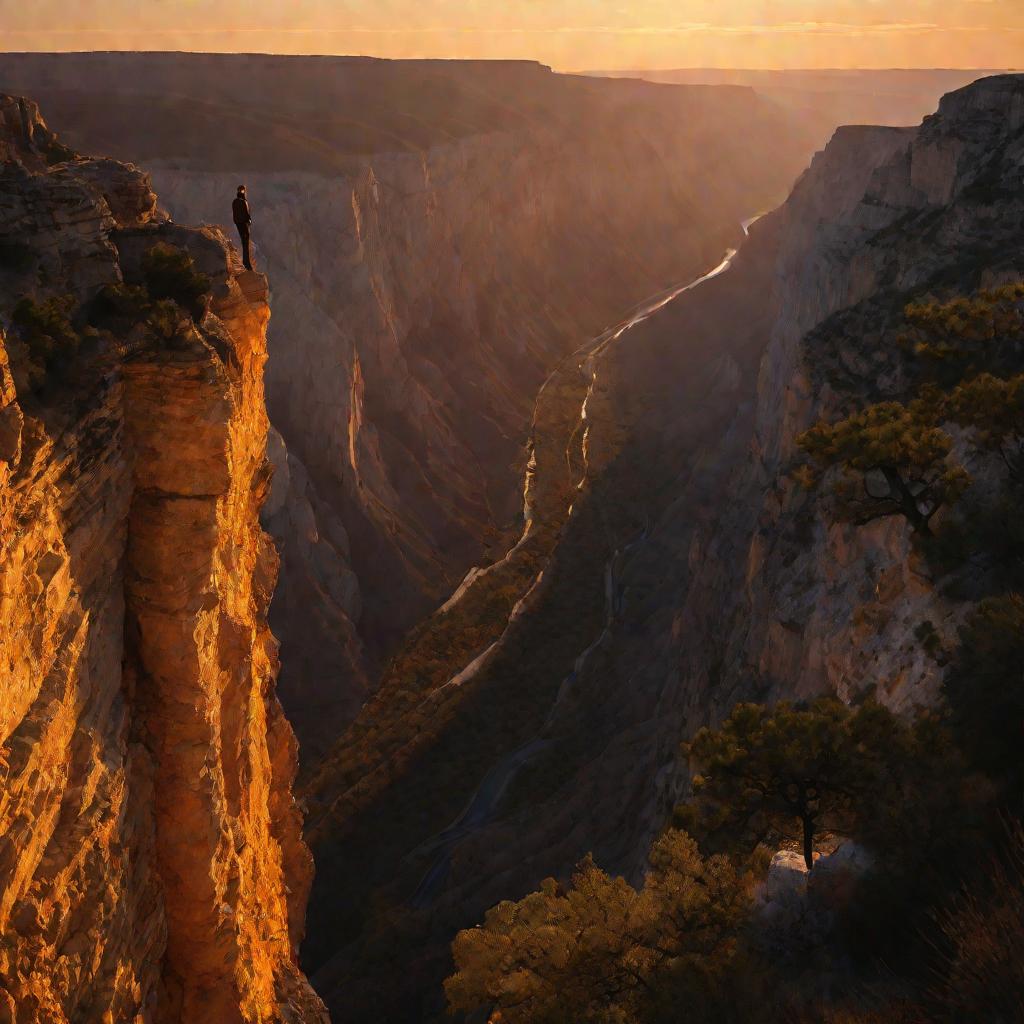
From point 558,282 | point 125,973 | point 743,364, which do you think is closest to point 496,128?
point 558,282

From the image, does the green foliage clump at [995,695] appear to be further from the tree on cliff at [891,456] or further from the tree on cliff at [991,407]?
the tree on cliff at [991,407]

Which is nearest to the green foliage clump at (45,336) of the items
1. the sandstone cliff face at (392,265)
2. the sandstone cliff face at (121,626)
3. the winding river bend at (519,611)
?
the sandstone cliff face at (121,626)

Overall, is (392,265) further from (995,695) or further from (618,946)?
(618,946)

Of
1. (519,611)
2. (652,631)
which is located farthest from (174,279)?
(519,611)

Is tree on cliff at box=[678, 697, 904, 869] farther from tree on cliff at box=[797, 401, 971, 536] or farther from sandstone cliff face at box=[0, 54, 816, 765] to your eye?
sandstone cliff face at box=[0, 54, 816, 765]

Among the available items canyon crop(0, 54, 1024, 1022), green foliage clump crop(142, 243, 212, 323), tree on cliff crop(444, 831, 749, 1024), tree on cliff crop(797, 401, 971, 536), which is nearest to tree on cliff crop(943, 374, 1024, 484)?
tree on cliff crop(797, 401, 971, 536)

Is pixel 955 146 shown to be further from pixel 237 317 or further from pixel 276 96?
pixel 276 96

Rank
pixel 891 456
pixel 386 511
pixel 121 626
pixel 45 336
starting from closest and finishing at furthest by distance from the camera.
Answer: pixel 45 336
pixel 121 626
pixel 891 456
pixel 386 511
